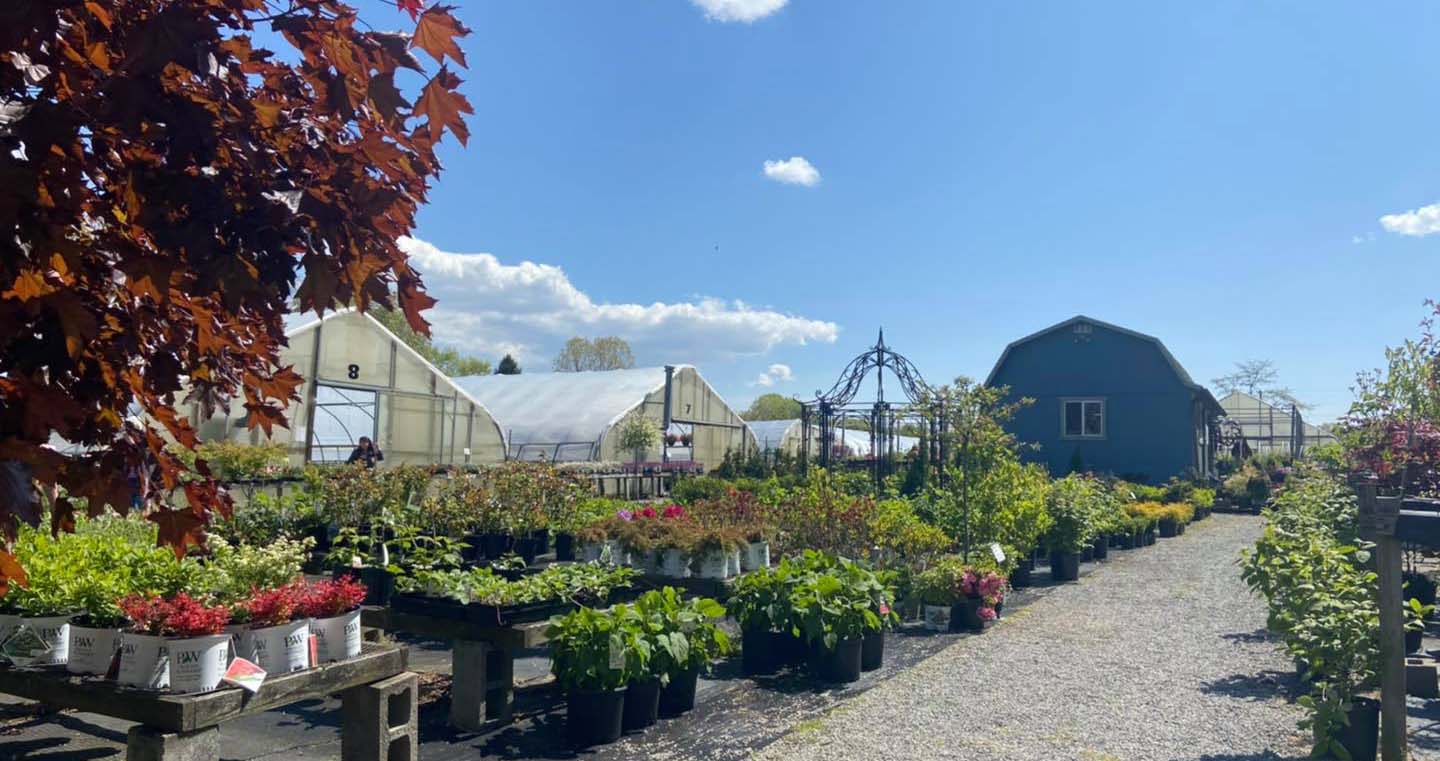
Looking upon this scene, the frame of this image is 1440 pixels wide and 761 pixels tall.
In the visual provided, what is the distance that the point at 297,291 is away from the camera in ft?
5.32

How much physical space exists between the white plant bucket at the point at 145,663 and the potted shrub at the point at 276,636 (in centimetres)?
25

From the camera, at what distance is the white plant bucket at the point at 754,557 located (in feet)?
22.7

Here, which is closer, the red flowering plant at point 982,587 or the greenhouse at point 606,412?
the red flowering plant at point 982,587

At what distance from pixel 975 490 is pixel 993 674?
12.3ft

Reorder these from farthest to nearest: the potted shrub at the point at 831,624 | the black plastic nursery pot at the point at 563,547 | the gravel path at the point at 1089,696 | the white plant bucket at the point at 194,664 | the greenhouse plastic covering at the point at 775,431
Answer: the greenhouse plastic covering at the point at 775,431 < the black plastic nursery pot at the point at 563,547 < the potted shrub at the point at 831,624 < the gravel path at the point at 1089,696 < the white plant bucket at the point at 194,664

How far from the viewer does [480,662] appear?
4641 millimetres

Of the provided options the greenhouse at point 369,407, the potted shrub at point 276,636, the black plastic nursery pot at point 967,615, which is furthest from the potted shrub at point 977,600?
the greenhouse at point 369,407

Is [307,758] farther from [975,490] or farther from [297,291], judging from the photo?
[975,490]

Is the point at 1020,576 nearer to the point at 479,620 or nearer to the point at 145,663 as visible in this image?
the point at 479,620

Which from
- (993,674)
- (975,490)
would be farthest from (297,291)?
(975,490)

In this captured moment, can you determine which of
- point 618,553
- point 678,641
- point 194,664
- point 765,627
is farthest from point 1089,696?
point 194,664

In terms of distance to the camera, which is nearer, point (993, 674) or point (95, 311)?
point (95, 311)

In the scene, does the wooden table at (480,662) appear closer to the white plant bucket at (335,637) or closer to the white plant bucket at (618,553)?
the white plant bucket at (335,637)

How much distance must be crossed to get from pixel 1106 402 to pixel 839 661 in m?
19.5
